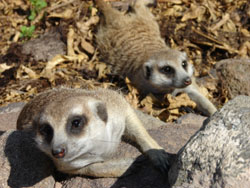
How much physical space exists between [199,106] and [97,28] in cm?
276

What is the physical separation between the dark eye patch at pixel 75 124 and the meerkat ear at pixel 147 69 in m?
2.95

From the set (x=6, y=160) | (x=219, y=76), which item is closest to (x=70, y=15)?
(x=219, y=76)

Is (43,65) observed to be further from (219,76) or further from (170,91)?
(219,76)

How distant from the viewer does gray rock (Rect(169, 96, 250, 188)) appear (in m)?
2.06

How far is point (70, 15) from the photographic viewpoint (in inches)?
275

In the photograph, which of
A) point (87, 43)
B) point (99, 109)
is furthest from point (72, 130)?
point (87, 43)

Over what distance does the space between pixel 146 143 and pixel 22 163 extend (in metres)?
1.05

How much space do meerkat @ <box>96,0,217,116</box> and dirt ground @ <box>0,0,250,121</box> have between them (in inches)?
7.0

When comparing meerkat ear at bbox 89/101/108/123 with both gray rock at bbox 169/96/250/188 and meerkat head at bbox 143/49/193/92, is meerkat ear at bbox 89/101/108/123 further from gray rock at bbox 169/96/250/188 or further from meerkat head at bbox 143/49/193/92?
meerkat head at bbox 143/49/193/92

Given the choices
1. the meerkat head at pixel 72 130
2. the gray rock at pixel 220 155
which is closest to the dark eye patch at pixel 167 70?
the meerkat head at pixel 72 130

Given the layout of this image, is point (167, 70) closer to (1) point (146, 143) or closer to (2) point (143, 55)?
(2) point (143, 55)

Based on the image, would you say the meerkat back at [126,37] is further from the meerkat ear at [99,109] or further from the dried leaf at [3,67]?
the meerkat ear at [99,109]

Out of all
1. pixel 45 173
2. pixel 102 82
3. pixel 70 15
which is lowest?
pixel 102 82

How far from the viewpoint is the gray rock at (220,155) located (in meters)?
2.06
